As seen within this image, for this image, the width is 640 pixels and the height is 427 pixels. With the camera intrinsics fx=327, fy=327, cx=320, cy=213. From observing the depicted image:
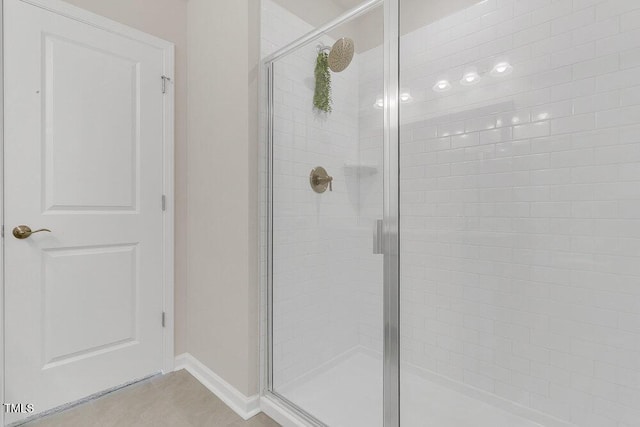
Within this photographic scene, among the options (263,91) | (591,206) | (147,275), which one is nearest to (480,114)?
(591,206)

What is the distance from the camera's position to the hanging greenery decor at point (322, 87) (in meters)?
1.67

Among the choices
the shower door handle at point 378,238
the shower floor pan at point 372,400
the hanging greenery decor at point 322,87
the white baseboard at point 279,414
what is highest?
the hanging greenery decor at point 322,87

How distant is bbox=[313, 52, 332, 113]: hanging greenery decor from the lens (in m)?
1.67

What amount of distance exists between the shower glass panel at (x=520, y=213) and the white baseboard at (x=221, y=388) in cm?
83

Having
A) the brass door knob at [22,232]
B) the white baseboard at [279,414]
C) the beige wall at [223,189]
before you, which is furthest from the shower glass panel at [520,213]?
the brass door knob at [22,232]

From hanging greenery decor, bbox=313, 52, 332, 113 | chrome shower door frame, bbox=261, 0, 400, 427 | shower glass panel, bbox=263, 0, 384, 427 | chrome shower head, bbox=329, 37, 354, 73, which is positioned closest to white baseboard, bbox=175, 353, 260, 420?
shower glass panel, bbox=263, 0, 384, 427

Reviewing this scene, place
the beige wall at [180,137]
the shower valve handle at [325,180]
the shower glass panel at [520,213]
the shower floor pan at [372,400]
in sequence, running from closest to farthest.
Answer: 1. the shower glass panel at [520,213]
2. the shower floor pan at [372,400]
3. the shower valve handle at [325,180]
4. the beige wall at [180,137]

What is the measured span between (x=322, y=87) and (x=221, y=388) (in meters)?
1.77

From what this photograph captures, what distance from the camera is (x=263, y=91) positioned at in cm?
179

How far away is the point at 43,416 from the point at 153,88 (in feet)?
6.23

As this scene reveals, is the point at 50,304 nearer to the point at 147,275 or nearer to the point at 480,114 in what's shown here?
the point at 147,275

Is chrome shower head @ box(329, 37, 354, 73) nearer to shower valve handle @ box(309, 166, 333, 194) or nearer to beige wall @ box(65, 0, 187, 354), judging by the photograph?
shower valve handle @ box(309, 166, 333, 194)

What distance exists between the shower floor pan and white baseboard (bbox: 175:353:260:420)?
0.61 feet

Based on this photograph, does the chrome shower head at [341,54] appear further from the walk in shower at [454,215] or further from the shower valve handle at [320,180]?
the shower valve handle at [320,180]
